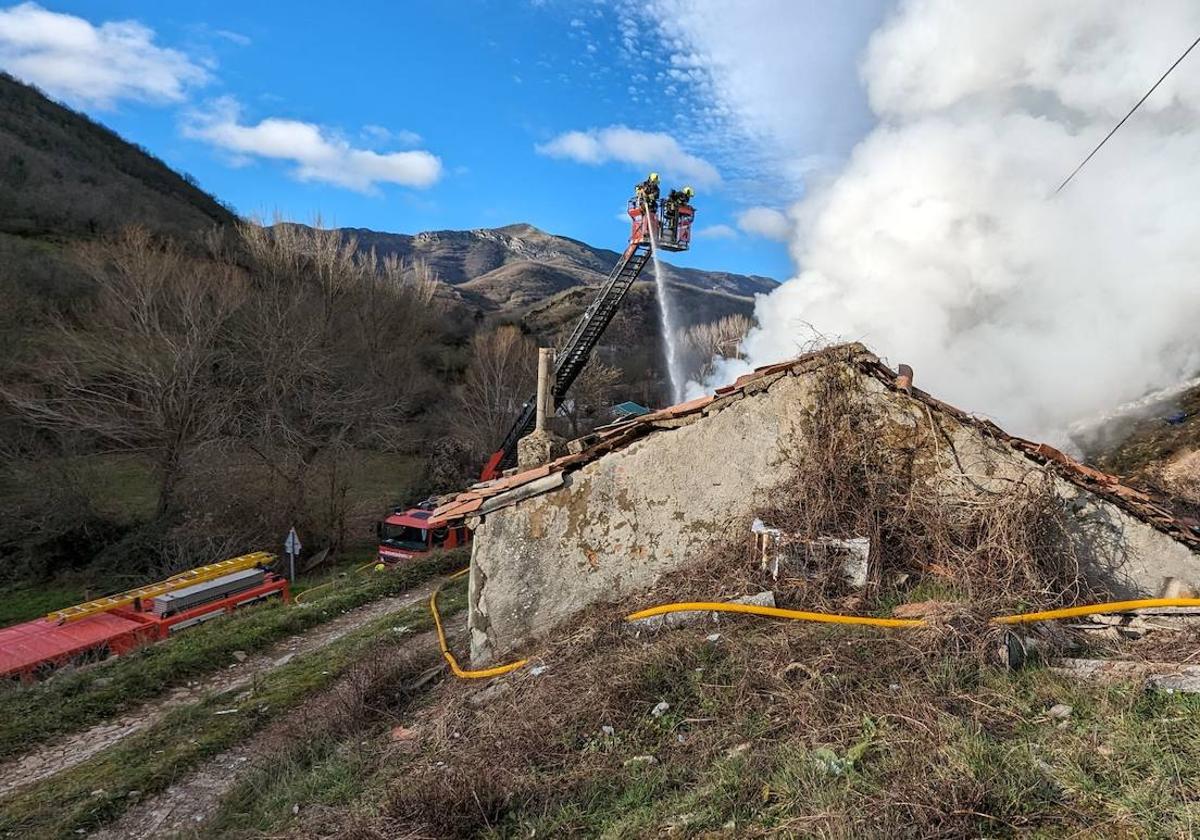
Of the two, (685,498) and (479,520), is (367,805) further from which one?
(685,498)

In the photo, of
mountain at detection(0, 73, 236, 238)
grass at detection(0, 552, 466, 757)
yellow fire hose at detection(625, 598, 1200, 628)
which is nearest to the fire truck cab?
grass at detection(0, 552, 466, 757)

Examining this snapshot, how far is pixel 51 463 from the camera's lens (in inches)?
720

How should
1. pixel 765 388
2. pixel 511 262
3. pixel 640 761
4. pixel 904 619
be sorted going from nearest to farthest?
pixel 640 761, pixel 904 619, pixel 765 388, pixel 511 262

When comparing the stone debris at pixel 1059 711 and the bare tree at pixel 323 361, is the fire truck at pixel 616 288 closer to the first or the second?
the bare tree at pixel 323 361

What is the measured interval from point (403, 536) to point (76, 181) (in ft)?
156

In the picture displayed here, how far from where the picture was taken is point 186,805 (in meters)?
5.32

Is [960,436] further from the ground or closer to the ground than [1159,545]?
further from the ground

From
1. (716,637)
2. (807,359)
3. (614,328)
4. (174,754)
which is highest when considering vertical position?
(614,328)

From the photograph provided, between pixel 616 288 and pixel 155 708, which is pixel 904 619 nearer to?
pixel 155 708

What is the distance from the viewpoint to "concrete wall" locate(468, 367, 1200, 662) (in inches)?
226

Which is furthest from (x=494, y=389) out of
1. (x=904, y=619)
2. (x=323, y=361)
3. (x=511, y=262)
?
(x=511, y=262)

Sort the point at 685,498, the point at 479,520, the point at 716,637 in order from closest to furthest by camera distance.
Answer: the point at 716,637 < the point at 685,498 < the point at 479,520

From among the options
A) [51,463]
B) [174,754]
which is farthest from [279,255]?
[174,754]

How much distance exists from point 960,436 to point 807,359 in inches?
54.8
